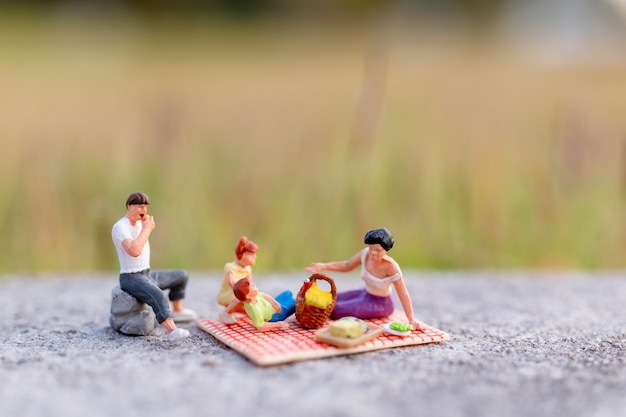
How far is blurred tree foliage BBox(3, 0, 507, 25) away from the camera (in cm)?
1227

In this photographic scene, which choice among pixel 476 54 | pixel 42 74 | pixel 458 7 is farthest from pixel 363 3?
pixel 42 74

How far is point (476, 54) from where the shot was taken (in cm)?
973

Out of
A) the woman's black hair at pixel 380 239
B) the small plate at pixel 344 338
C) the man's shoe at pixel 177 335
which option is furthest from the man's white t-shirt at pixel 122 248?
the woman's black hair at pixel 380 239

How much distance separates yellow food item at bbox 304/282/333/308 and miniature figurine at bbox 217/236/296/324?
0.49ft

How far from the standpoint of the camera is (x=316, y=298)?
273cm

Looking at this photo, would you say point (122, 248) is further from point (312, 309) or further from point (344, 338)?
point (344, 338)

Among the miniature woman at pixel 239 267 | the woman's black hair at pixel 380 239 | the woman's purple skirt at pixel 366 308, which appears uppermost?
the woman's black hair at pixel 380 239

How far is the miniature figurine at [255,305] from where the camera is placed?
8.80ft

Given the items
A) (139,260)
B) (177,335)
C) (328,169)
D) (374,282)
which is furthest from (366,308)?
(328,169)

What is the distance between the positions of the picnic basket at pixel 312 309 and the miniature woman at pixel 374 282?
0.08 metres

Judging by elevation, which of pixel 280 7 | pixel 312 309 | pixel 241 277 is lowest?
pixel 312 309

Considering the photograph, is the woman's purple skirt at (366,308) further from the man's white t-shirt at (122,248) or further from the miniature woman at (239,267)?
the man's white t-shirt at (122,248)

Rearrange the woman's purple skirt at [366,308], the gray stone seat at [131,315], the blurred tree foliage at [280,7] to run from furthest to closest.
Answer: the blurred tree foliage at [280,7]
the woman's purple skirt at [366,308]
the gray stone seat at [131,315]

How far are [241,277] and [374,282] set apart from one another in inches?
20.4
